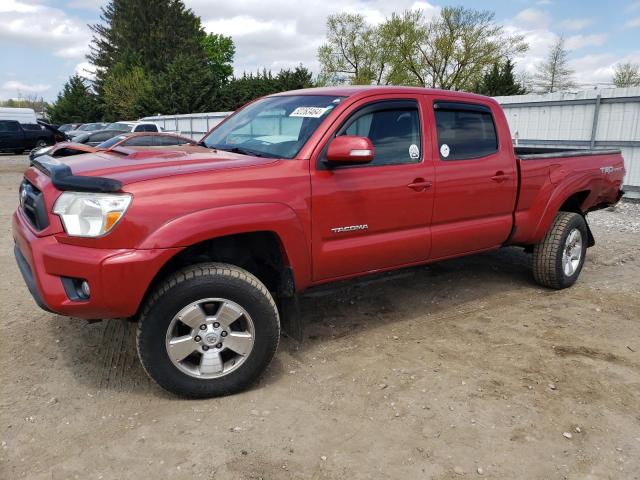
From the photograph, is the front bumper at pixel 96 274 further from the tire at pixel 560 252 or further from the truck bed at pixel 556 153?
the tire at pixel 560 252

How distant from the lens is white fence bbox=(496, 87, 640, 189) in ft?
35.8

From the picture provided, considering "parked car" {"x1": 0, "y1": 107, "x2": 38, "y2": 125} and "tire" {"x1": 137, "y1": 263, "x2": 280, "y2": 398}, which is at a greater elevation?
"parked car" {"x1": 0, "y1": 107, "x2": 38, "y2": 125}

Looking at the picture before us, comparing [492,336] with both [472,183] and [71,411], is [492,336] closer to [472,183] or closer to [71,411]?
[472,183]

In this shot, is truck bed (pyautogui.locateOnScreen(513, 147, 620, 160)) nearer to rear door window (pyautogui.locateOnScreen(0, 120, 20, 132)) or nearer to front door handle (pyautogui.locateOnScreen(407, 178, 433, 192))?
front door handle (pyautogui.locateOnScreen(407, 178, 433, 192))

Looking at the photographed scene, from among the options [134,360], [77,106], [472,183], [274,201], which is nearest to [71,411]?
[134,360]

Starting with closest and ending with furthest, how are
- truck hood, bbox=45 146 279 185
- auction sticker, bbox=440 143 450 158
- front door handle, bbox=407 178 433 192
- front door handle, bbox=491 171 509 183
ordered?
1. truck hood, bbox=45 146 279 185
2. front door handle, bbox=407 178 433 192
3. auction sticker, bbox=440 143 450 158
4. front door handle, bbox=491 171 509 183

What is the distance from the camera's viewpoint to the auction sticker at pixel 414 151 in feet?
12.6

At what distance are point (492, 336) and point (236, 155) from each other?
2.34 metres

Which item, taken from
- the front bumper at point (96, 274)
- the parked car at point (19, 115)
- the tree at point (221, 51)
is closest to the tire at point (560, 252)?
the front bumper at point (96, 274)

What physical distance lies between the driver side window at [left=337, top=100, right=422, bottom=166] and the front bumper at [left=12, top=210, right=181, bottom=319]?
1.60 metres

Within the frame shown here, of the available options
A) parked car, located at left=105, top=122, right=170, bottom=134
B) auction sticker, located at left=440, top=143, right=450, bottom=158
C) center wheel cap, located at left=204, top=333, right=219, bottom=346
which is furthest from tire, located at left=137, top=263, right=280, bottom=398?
parked car, located at left=105, top=122, right=170, bottom=134

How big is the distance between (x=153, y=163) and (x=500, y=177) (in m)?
2.76

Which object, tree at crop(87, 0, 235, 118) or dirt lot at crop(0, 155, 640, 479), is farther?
tree at crop(87, 0, 235, 118)

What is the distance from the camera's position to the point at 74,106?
2047 inches
